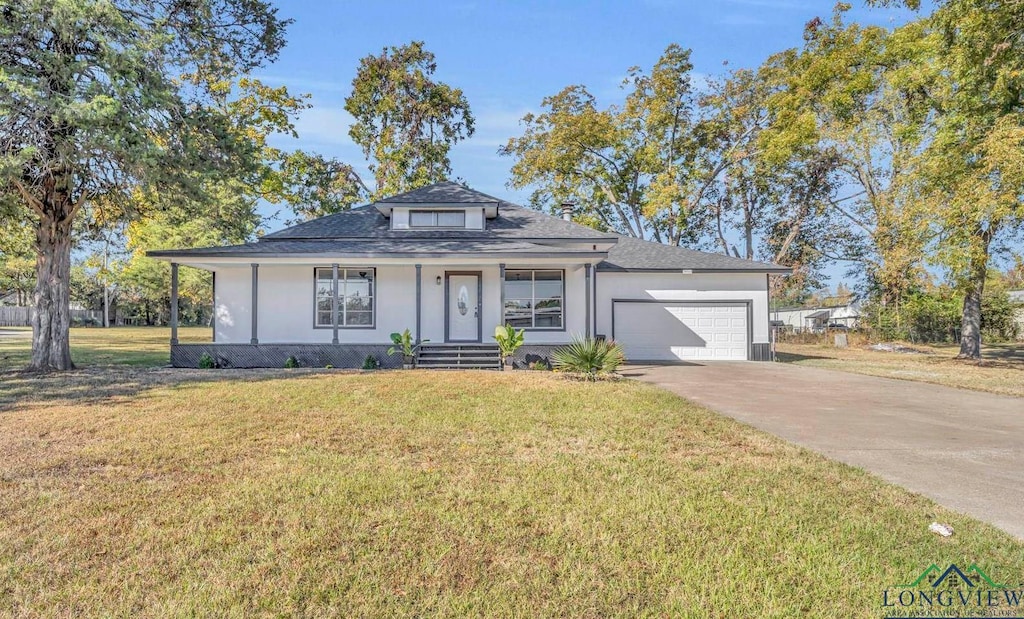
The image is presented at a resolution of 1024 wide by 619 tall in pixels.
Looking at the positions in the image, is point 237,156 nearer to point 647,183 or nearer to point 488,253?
point 488,253

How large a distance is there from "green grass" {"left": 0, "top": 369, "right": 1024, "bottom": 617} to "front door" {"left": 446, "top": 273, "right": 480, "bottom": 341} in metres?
8.42

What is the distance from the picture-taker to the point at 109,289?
4484cm

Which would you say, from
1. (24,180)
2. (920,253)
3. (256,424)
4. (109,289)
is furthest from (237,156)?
(109,289)

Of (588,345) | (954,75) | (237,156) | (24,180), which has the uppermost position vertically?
(954,75)

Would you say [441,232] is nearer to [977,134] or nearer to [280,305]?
[280,305]

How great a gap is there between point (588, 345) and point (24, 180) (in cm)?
1253

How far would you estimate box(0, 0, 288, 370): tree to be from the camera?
30.4ft

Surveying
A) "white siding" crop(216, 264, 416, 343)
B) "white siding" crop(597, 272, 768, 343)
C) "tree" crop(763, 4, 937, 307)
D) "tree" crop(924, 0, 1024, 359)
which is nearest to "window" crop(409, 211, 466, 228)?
"white siding" crop(216, 264, 416, 343)

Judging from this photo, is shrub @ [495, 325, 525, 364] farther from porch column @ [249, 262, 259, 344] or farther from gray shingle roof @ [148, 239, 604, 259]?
porch column @ [249, 262, 259, 344]

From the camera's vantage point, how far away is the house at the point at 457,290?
511 inches

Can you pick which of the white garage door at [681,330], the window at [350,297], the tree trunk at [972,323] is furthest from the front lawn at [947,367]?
the window at [350,297]

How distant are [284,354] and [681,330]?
11.9m

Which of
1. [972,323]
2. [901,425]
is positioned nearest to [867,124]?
[972,323]

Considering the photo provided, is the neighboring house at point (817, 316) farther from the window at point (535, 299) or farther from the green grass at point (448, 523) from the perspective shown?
the green grass at point (448, 523)
